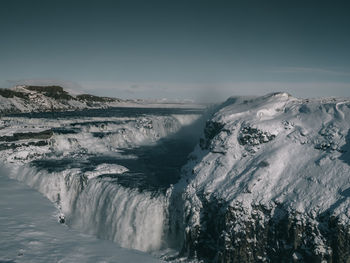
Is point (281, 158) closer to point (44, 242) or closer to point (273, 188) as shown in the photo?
point (273, 188)

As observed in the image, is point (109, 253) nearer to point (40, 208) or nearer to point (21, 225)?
point (21, 225)

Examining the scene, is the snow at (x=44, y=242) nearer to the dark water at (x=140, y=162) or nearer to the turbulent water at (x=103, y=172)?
the turbulent water at (x=103, y=172)

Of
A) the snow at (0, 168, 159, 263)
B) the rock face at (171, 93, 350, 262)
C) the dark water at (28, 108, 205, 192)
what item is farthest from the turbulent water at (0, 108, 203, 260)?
the rock face at (171, 93, 350, 262)

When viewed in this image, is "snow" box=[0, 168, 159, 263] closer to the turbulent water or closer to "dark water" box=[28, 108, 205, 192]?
the turbulent water

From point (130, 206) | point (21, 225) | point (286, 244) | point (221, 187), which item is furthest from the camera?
point (130, 206)

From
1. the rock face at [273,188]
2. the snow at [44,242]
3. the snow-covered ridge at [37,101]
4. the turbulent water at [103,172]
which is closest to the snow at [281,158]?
the rock face at [273,188]

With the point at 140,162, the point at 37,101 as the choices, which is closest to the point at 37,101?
the point at 37,101

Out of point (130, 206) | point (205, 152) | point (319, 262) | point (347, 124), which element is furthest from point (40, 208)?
point (347, 124)
